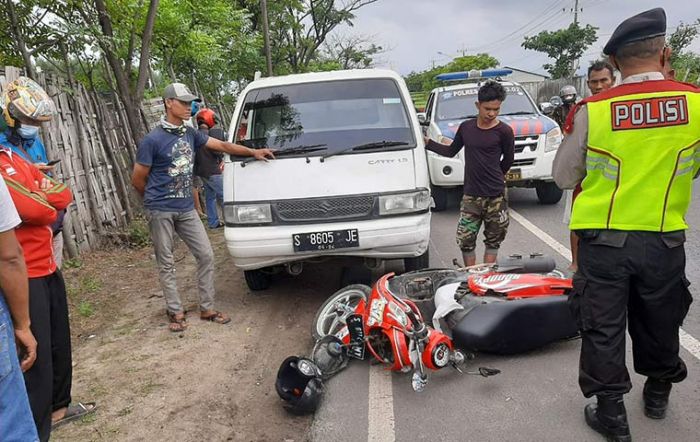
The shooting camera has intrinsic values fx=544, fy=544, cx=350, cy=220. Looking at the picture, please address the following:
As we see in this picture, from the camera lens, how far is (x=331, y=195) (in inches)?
172

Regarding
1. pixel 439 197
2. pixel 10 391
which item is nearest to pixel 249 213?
pixel 10 391

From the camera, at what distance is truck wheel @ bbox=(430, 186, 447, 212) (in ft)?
26.6

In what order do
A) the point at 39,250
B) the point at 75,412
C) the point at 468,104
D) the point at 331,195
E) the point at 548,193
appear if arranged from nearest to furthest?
the point at 39,250, the point at 75,412, the point at 331,195, the point at 548,193, the point at 468,104

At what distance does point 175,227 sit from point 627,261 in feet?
11.1

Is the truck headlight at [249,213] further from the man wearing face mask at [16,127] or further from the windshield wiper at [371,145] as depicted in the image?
the man wearing face mask at [16,127]

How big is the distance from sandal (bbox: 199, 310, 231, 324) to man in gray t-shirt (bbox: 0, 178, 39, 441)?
262 cm

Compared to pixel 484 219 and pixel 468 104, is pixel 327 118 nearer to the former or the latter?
pixel 484 219

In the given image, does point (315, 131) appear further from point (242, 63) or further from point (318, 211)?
point (242, 63)

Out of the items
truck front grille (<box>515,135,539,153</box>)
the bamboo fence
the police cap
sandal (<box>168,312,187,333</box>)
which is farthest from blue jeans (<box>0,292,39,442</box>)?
truck front grille (<box>515,135,539,153</box>)

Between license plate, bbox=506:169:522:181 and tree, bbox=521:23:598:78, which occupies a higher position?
tree, bbox=521:23:598:78

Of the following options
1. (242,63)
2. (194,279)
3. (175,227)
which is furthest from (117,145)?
(242,63)

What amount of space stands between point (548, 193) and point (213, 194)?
4990mm

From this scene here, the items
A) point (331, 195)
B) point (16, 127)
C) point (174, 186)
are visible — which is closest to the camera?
point (16, 127)

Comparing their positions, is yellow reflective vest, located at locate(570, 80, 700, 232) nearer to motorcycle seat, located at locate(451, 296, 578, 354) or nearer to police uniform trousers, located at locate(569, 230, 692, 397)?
police uniform trousers, located at locate(569, 230, 692, 397)
